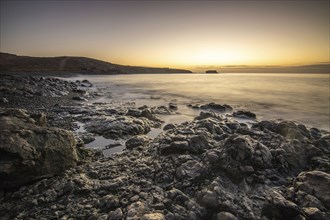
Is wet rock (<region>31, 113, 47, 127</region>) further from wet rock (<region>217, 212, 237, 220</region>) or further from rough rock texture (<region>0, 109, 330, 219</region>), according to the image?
wet rock (<region>217, 212, 237, 220</region>)

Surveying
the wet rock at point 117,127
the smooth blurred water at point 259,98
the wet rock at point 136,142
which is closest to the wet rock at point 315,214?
the wet rock at point 136,142

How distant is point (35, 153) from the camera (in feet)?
13.8

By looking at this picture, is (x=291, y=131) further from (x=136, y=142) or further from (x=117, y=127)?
(x=117, y=127)

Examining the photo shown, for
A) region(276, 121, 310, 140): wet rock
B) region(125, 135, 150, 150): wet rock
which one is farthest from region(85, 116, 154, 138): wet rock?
region(276, 121, 310, 140): wet rock

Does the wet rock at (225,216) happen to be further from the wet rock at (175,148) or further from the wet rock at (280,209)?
the wet rock at (175,148)

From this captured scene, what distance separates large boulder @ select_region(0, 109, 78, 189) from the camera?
389 cm

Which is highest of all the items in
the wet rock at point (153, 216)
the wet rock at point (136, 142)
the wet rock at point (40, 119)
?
the wet rock at point (40, 119)

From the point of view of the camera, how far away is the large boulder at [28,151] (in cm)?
389

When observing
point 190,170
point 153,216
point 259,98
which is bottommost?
point 153,216

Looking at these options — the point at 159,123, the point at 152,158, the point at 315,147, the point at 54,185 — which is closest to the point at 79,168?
the point at 54,185

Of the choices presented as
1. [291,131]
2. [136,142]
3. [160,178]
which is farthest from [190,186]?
[291,131]

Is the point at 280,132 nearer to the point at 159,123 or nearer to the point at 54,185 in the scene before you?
the point at 159,123

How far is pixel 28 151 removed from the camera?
4.11 m

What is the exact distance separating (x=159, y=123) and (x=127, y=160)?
429cm
